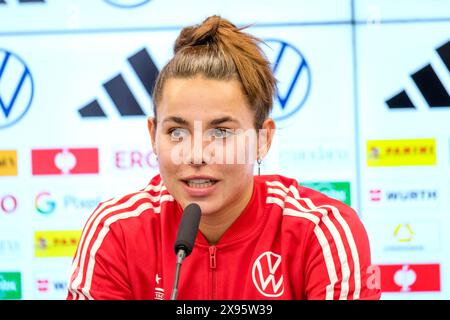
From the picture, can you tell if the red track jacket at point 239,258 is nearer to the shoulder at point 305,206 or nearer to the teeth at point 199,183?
the shoulder at point 305,206

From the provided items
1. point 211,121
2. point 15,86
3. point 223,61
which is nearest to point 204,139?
point 211,121

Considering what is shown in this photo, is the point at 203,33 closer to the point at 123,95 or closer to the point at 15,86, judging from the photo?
the point at 123,95

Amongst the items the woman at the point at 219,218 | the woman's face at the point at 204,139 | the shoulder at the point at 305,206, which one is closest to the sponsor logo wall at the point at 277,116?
the shoulder at the point at 305,206

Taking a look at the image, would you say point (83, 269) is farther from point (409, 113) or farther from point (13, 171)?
point (409, 113)

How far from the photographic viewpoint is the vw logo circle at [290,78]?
2.35 meters

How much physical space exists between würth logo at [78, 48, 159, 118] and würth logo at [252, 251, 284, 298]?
1.27m

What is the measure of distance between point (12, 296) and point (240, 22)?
1409 mm

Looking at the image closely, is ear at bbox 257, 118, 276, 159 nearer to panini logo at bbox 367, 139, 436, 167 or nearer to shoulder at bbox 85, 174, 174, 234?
shoulder at bbox 85, 174, 174, 234

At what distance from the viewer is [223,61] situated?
1.20 metres

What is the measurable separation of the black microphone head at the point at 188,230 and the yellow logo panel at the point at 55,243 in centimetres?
155

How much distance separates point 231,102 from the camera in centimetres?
118

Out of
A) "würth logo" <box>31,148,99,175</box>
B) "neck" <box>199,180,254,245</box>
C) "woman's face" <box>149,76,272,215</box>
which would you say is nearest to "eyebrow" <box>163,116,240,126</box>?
"woman's face" <box>149,76,272,215</box>

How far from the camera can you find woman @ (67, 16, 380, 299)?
1.18 metres
